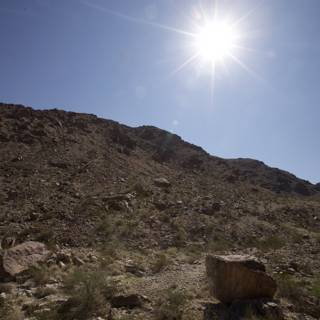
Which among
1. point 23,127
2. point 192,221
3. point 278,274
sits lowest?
point 278,274

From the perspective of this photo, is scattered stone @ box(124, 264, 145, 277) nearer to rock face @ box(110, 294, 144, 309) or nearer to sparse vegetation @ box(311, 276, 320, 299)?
rock face @ box(110, 294, 144, 309)

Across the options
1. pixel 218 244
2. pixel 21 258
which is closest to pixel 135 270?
pixel 21 258

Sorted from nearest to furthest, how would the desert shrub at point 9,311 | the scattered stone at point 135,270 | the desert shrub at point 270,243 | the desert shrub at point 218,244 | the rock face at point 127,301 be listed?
the desert shrub at point 9,311 < the rock face at point 127,301 < the scattered stone at point 135,270 < the desert shrub at point 218,244 < the desert shrub at point 270,243

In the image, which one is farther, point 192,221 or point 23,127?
point 23,127

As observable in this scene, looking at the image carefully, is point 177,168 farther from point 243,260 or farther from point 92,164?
point 243,260

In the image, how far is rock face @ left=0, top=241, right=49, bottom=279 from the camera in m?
11.7

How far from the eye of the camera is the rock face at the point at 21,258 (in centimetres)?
1174

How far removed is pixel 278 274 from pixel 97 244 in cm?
870

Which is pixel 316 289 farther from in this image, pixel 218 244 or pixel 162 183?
pixel 162 183

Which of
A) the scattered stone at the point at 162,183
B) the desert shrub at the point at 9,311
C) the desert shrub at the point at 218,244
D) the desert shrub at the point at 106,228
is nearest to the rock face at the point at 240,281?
the desert shrub at the point at 9,311

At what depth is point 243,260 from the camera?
31.0 feet

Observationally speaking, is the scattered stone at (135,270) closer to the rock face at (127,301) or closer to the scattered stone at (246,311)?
the rock face at (127,301)

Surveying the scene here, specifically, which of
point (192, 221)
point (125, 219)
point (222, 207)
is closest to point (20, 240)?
point (125, 219)

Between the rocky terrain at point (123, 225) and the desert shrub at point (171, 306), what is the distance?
3cm
